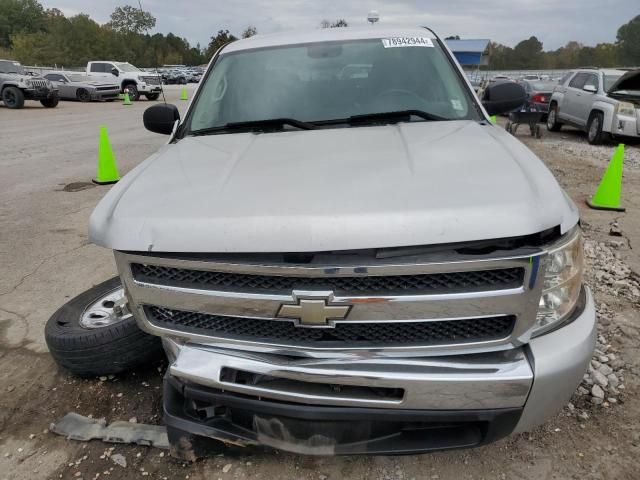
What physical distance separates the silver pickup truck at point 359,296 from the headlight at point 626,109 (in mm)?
10077

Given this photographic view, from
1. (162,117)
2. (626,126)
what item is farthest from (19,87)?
(626,126)

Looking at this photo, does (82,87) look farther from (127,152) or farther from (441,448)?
(441,448)

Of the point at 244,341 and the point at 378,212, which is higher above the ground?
the point at 378,212

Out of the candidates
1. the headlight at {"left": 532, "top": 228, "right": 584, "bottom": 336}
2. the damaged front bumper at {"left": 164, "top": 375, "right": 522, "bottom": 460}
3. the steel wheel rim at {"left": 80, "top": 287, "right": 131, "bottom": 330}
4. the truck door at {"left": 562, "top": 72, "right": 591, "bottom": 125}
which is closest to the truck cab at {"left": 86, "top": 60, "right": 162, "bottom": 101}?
the truck door at {"left": 562, "top": 72, "right": 591, "bottom": 125}

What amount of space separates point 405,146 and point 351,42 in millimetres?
1337

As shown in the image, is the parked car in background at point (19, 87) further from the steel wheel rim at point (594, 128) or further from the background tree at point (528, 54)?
the background tree at point (528, 54)

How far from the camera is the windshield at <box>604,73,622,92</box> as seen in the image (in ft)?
36.3

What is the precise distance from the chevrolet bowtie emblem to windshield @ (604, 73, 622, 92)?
1202 centimetres

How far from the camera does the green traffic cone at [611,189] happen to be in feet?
19.5

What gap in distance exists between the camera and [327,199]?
5.44ft

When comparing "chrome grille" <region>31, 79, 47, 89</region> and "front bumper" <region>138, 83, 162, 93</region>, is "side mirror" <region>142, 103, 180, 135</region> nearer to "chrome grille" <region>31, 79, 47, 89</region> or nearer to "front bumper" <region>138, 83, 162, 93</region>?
"chrome grille" <region>31, 79, 47, 89</region>

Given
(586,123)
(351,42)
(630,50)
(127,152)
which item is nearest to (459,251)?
(351,42)

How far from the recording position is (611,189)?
6.01 metres

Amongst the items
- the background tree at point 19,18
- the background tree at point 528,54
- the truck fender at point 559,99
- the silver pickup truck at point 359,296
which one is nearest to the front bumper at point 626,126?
the truck fender at point 559,99
